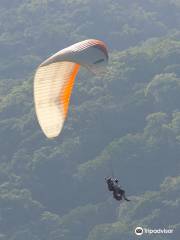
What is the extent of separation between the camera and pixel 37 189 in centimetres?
12694

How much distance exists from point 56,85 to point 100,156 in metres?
80.2

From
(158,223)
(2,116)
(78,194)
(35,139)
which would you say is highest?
(2,116)

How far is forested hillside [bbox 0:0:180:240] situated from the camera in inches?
4643

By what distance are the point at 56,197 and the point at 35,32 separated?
62.3m

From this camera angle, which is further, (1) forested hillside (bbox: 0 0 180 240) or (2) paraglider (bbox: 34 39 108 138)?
(1) forested hillside (bbox: 0 0 180 240)

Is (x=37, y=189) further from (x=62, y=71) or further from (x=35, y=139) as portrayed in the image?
(x=62, y=71)

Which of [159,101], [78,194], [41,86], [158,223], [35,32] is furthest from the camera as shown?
[35,32]

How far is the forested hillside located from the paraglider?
215 feet

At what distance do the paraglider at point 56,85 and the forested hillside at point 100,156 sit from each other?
65388 mm

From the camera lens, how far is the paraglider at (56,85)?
153 ft

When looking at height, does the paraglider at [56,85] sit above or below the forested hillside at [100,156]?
below

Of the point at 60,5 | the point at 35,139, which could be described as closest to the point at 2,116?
the point at 35,139

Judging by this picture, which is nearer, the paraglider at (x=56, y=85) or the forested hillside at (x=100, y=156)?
the paraglider at (x=56, y=85)

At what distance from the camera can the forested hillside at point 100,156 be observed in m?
118
